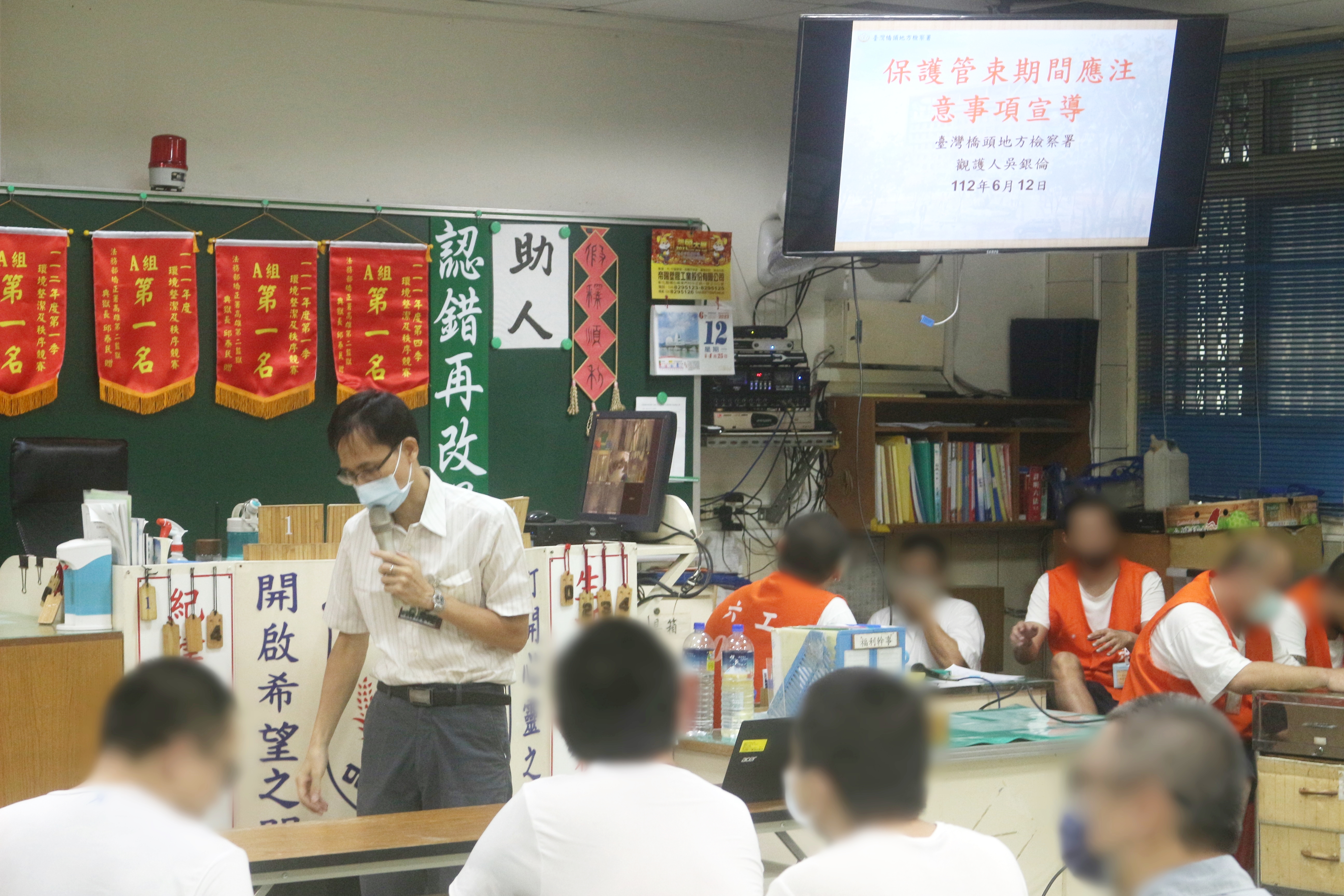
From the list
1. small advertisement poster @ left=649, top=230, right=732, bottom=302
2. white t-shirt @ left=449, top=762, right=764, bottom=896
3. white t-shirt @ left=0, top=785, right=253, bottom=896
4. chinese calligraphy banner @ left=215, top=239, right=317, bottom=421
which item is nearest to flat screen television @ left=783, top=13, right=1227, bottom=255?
small advertisement poster @ left=649, top=230, right=732, bottom=302

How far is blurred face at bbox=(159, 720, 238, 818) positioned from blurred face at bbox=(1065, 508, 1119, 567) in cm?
336

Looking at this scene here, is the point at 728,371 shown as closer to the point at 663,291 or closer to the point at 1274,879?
the point at 663,291

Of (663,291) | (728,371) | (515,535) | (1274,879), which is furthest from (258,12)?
(1274,879)

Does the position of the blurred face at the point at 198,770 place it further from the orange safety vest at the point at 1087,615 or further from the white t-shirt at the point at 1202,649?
the orange safety vest at the point at 1087,615

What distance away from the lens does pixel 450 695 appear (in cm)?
268

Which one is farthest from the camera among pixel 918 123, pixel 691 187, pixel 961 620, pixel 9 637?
pixel 691 187

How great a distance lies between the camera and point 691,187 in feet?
18.2

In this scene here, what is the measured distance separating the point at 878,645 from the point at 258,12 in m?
3.46

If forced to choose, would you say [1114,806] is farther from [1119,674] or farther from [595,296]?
[595,296]

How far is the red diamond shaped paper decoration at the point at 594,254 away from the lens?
505cm

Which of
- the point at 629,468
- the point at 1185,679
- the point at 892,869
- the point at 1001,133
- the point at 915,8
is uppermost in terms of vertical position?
the point at 915,8

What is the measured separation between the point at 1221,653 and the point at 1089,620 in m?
1.08

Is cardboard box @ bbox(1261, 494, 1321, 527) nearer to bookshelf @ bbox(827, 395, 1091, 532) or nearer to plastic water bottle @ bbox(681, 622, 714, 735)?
bookshelf @ bbox(827, 395, 1091, 532)

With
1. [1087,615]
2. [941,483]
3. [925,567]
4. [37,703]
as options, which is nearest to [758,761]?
[925,567]
